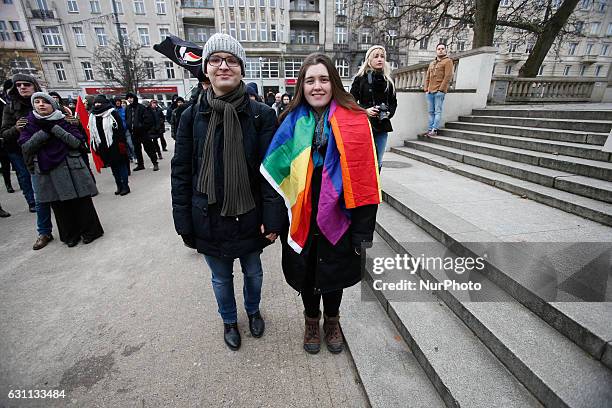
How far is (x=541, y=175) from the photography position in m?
4.00

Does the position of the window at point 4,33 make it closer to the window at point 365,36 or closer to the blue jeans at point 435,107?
the window at point 365,36

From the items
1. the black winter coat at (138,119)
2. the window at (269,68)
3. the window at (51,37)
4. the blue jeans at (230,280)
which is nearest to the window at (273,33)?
the window at (269,68)

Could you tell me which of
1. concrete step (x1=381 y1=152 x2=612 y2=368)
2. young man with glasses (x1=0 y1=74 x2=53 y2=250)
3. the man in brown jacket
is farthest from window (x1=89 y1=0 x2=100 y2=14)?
concrete step (x1=381 y1=152 x2=612 y2=368)

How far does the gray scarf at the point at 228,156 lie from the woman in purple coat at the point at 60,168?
120 inches

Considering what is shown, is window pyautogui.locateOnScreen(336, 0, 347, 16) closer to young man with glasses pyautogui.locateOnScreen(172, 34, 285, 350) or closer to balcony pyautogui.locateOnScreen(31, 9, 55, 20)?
balcony pyautogui.locateOnScreen(31, 9, 55, 20)

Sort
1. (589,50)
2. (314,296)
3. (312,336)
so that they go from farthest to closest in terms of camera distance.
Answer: (589,50) → (312,336) → (314,296)

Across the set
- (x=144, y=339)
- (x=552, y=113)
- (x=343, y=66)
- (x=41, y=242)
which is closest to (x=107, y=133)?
(x=41, y=242)

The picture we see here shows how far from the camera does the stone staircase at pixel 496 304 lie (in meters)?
1.69

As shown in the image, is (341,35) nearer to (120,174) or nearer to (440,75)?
(440,75)

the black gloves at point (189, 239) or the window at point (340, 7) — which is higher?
the window at point (340, 7)

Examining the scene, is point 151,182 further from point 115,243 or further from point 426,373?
point 426,373

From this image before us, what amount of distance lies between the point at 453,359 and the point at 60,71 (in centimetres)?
4824

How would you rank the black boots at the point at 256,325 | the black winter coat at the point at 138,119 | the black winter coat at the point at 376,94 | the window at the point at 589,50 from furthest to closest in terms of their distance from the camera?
the window at the point at 589,50 → the black winter coat at the point at 138,119 → the black winter coat at the point at 376,94 → the black boots at the point at 256,325

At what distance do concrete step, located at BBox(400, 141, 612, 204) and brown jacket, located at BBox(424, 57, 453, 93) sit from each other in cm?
177
